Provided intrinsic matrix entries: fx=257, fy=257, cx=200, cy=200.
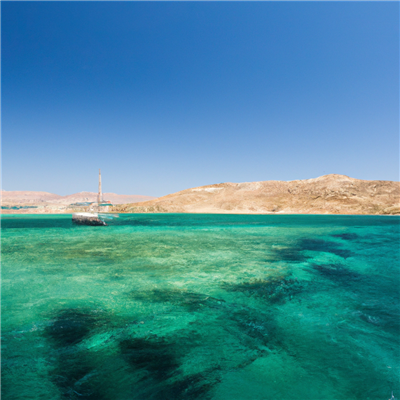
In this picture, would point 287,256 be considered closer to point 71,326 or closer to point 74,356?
point 71,326

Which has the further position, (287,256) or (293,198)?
(293,198)

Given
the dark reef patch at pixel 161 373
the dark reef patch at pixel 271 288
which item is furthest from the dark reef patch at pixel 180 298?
the dark reef patch at pixel 161 373

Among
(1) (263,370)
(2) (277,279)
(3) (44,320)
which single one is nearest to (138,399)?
(1) (263,370)

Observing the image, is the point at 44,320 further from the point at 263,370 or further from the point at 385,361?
the point at 385,361

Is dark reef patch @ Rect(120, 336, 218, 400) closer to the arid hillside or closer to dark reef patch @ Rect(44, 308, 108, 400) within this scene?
dark reef patch @ Rect(44, 308, 108, 400)

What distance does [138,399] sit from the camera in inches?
158

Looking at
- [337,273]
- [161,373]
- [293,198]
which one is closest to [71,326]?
[161,373]

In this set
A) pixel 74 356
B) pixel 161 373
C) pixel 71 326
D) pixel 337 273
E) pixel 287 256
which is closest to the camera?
pixel 161 373

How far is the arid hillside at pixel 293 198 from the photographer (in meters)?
91.0

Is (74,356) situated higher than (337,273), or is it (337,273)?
(74,356)

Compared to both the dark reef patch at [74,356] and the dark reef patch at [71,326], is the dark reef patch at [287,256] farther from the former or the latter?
the dark reef patch at [74,356]

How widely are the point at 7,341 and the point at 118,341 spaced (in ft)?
8.26

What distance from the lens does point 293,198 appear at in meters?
104

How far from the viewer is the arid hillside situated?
299ft
